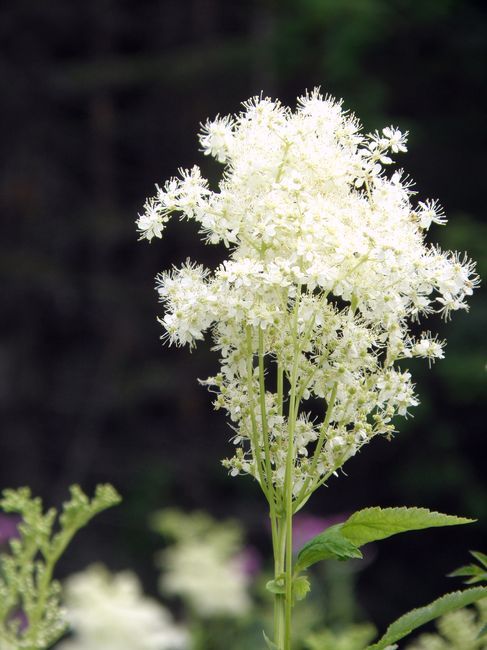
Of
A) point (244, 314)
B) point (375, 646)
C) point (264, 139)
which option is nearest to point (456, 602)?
point (375, 646)

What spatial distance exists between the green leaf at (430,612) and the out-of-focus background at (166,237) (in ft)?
24.6

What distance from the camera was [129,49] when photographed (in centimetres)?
1336

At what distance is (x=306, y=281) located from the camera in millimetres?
1514

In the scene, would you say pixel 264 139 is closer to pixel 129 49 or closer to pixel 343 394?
pixel 343 394

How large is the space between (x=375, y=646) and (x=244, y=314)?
0.51m

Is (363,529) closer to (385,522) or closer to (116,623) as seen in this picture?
(385,522)

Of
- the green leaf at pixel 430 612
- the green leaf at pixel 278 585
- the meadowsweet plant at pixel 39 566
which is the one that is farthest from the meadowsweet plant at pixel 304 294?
the meadowsweet plant at pixel 39 566

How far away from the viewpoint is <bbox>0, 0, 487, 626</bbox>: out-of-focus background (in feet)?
33.1

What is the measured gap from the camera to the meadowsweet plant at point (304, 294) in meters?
1.54

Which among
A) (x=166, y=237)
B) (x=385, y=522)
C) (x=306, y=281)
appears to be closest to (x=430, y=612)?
(x=385, y=522)

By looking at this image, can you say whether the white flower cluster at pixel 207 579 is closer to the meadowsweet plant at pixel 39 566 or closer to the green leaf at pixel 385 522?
the meadowsweet plant at pixel 39 566

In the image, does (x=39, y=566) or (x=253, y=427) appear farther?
(x=39, y=566)

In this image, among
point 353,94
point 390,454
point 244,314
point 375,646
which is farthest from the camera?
point 390,454

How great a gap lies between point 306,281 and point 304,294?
0.31ft
